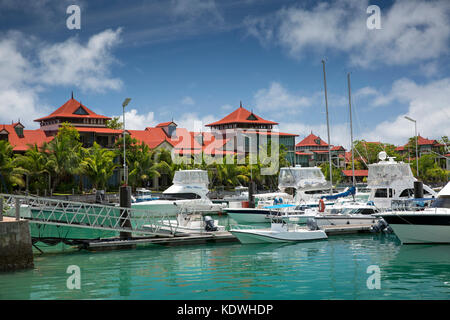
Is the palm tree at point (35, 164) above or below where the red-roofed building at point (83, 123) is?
below

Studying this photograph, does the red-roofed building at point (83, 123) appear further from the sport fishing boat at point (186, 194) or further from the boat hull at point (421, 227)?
the boat hull at point (421, 227)

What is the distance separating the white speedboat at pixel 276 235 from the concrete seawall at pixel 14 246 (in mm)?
10821

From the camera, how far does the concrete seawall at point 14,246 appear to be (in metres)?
18.3

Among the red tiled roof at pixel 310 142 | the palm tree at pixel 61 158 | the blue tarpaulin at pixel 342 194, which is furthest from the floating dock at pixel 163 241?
the red tiled roof at pixel 310 142

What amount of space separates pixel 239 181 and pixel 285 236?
173 ft

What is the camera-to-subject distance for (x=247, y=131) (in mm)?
101812

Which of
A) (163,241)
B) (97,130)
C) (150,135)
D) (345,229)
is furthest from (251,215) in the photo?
(150,135)

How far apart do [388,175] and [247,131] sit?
211 ft

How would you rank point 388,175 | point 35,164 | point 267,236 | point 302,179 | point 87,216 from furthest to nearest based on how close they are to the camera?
1. point 35,164
2. point 302,179
3. point 388,175
4. point 267,236
5. point 87,216

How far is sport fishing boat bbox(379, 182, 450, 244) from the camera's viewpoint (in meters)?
24.8

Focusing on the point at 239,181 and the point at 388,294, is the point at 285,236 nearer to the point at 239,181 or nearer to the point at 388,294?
the point at 388,294

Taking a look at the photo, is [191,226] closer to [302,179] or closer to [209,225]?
[209,225]

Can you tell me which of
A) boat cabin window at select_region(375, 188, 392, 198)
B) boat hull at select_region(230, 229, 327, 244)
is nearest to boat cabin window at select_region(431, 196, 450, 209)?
boat hull at select_region(230, 229, 327, 244)

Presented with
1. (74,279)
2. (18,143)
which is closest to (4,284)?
(74,279)
